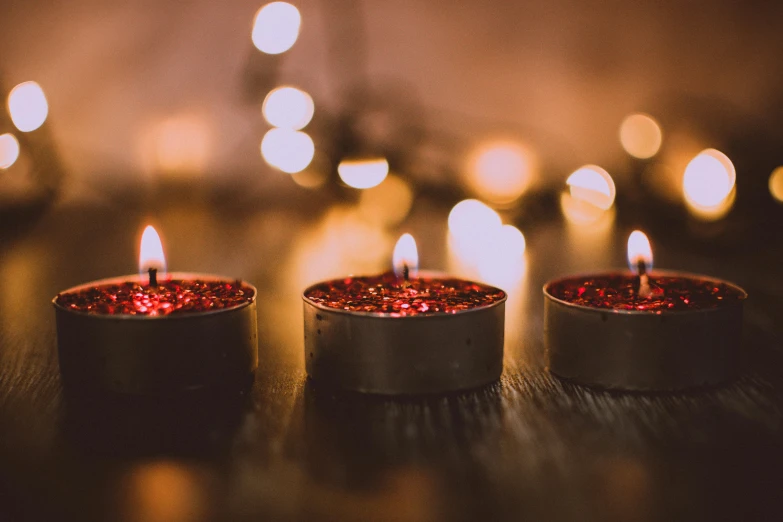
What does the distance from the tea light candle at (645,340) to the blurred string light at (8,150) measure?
1.72m

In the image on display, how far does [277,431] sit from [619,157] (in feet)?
5.80

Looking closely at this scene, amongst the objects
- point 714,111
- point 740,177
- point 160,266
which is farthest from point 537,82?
point 160,266

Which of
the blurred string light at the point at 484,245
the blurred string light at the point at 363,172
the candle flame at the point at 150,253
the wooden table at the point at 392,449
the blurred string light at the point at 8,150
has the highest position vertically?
the blurred string light at the point at 8,150

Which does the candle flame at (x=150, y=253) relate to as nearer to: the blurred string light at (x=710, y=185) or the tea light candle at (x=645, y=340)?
the tea light candle at (x=645, y=340)

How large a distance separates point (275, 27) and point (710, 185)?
4.18 ft

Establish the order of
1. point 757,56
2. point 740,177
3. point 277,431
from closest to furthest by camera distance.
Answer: point 277,431 < point 740,177 < point 757,56

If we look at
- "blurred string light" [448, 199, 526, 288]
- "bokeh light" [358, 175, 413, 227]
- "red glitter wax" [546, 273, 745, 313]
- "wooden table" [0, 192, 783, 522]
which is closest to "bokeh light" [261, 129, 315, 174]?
"bokeh light" [358, 175, 413, 227]

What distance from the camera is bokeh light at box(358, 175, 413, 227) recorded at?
186 cm

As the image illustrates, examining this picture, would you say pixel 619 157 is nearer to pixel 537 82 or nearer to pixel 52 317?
pixel 537 82

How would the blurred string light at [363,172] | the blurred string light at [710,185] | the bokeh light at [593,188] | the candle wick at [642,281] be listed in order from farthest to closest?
the blurred string light at [363,172], the bokeh light at [593,188], the blurred string light at [710,185], the candle wick at [642,281]

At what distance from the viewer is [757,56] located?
208 cm

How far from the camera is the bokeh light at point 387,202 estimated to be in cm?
186

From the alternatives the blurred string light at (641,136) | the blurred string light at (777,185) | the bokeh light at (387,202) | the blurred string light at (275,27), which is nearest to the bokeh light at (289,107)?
the blurred string light at (275,27)

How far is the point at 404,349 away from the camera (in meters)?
0.70
